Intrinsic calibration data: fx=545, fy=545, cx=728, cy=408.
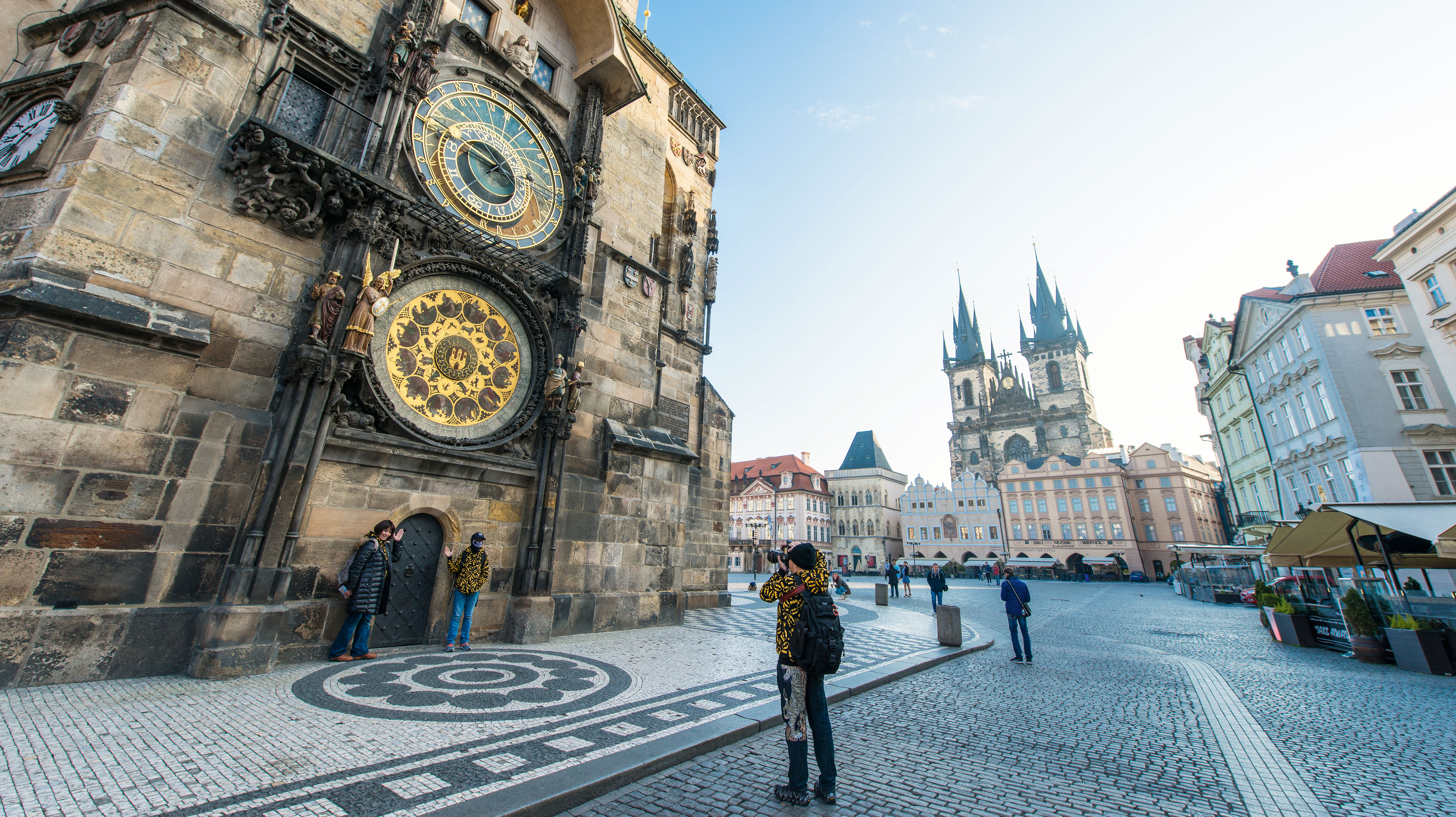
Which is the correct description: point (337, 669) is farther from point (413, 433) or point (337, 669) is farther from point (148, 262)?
point (148, 262)

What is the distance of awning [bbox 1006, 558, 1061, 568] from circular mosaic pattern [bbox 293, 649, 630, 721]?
155 feet

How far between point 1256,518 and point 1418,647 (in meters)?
25.1

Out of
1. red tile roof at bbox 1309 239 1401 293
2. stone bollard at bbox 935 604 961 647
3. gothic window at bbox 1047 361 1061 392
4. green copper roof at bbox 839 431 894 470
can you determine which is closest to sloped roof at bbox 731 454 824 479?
green copper roof at bbox 839 431 894 470

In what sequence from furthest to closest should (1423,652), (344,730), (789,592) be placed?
(1423,652) → (344,730) → (789,592)

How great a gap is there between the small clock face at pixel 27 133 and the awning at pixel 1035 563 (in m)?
52.7

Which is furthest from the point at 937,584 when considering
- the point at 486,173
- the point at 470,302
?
the point at 486,173

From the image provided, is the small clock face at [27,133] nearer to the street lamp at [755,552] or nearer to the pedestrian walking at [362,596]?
the pedestrian walking at [362,596]

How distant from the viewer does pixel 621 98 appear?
12977mm

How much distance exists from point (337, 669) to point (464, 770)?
397cm

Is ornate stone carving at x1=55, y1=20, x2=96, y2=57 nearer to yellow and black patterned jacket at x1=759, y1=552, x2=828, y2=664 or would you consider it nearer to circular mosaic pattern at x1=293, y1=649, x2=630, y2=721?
circular mosaic pattern at x1=293, y1=649, x2=630, y2=721

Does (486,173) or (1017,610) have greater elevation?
(486,173)

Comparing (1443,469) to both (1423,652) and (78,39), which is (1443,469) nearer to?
(1423,652)

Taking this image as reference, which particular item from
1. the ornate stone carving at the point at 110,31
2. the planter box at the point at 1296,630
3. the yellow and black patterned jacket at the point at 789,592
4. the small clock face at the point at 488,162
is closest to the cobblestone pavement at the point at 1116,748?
the yellow and black patterned jacket at the point at 789,592

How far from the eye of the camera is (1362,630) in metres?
9.71
